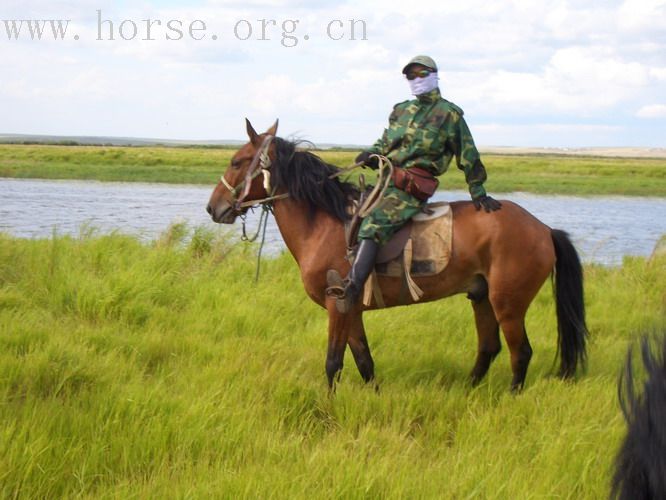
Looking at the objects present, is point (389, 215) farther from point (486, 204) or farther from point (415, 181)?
point (486, 204)

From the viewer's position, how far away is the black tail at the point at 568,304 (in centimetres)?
554

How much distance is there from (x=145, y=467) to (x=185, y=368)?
65.3 inches

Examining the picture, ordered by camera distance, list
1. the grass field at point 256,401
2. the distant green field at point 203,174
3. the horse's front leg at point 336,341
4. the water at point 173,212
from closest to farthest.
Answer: the grass field at point 256,401 < the horse's front leg at point 336,341 < the water at point 173,212 < the distant green field at point 203,174

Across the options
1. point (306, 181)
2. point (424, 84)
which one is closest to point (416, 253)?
point (306, 181)

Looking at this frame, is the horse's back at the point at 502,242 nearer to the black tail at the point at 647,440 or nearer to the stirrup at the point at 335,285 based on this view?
the stirrup at the point at 335,285

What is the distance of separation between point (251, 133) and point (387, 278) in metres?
1.41

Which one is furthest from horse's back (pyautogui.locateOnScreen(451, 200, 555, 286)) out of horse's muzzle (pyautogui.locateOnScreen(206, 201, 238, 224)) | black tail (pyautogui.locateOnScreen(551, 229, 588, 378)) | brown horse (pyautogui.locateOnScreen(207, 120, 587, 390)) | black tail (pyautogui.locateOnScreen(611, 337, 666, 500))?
black tail (pyautogui.locateOnScreen(611, 337, 666, 500))

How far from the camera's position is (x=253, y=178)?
5.40 meters

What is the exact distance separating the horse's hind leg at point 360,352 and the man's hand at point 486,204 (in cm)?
114

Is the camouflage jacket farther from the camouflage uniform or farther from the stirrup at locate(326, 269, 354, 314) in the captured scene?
the stirrup at locate(326, 269, 354, 314)

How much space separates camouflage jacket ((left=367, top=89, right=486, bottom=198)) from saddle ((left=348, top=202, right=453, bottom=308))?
334mm

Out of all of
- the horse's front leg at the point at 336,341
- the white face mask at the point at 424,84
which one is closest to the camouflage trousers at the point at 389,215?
the horse's front leg at the point at 336,341

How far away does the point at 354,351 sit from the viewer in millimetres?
5391

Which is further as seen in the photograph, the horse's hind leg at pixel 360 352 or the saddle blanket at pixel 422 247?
the horse's hind leg at pixel 360 352
